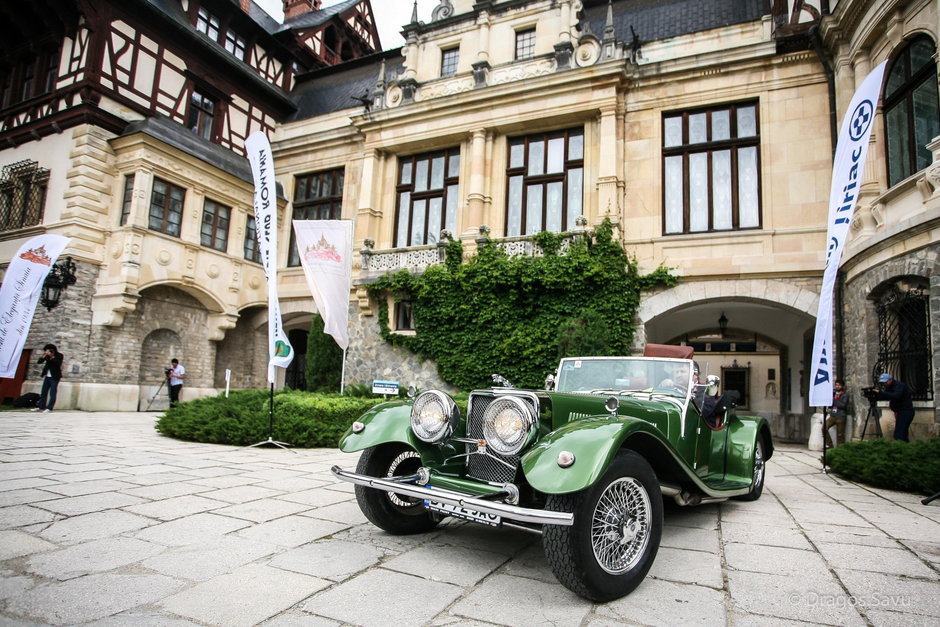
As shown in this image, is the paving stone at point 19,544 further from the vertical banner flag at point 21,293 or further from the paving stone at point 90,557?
the vertical banner flag at point 21,293

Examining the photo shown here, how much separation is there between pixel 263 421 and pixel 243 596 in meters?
6.10

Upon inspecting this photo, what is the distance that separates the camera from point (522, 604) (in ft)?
8.74

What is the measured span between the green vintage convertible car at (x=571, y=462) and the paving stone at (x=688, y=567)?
0.87ft

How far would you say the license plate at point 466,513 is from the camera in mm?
2855

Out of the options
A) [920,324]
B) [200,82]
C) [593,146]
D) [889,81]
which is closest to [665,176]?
[593,146]

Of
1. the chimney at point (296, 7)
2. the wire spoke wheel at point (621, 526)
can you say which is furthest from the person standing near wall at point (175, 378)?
the chimney at point (296, 7)

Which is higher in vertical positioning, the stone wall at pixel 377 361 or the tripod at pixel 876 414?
the stone wall at pixel 377 361

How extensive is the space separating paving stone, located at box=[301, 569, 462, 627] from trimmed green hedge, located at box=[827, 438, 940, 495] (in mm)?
5578

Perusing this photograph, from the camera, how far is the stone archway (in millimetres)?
15555

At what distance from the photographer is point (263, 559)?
3186 mm

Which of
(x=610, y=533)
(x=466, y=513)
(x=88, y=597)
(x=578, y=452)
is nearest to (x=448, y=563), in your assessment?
(x=466, y=513)

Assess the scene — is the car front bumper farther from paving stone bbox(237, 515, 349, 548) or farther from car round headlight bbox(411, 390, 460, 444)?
paving stone bbox(237, 515, 349, 548)

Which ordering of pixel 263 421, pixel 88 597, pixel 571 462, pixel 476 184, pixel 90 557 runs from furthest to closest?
pixel 476 184, pixel 263 421, pixel 90 557, pixel 571 462, pixel 88 597

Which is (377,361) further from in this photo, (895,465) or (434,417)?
(434,417)
